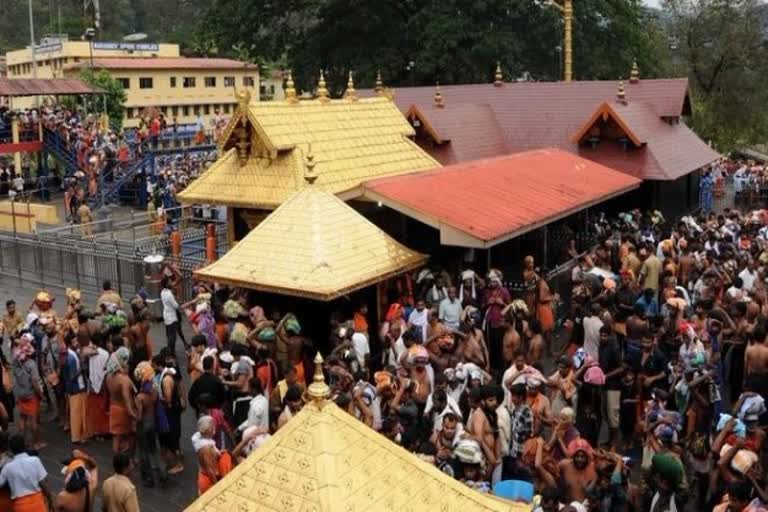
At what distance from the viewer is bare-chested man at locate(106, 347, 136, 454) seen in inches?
411

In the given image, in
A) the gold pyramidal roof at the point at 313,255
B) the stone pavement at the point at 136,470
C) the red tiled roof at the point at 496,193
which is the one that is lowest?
the stone pavement at the point at 136,470

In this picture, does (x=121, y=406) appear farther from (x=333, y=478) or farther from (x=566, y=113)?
(x=566, y=113)

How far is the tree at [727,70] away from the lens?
4684 cm

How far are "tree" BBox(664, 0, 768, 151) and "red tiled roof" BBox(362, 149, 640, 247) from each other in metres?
27.8

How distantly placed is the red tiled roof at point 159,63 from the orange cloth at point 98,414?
1945 inches

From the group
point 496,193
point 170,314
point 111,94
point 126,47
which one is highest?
point 126,47

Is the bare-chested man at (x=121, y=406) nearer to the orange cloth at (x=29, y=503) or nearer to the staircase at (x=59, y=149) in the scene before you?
the orange cloth at (x=29, y=503)

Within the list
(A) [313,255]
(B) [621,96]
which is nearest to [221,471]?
(A) [313,255]

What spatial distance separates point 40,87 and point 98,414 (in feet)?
88.4

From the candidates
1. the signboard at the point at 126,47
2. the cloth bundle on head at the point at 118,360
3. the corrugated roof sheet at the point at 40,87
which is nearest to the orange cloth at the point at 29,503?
the cloth bundle on head at the point at 118,360

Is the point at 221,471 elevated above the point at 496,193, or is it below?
below

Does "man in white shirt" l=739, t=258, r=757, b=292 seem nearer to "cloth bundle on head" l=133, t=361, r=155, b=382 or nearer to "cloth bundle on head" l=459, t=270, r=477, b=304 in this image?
"cloth bundle on head" l=459, t=270, r=477, b=304

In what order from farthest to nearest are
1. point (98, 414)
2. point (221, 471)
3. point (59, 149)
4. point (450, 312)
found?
point (59, 149) → point (450, 312) → point (98, 414) → point (221, 471)

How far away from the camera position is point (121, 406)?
10.5 meters
